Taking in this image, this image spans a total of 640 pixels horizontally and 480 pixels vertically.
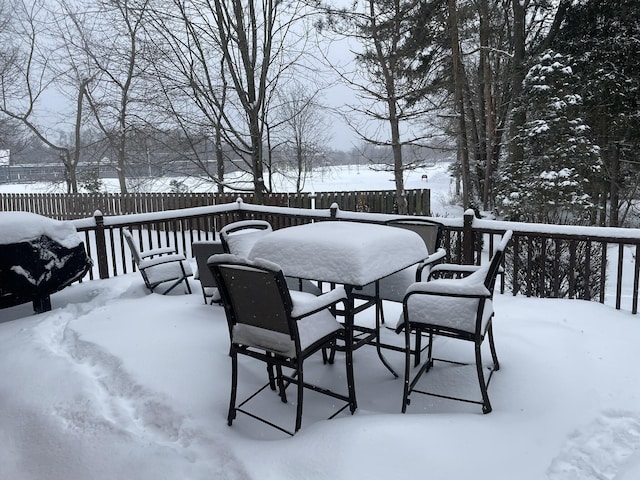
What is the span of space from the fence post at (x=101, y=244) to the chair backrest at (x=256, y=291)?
10.9ft

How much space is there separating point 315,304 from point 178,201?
32.6 ft

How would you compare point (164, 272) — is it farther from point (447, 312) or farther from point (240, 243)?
point (447, 312)

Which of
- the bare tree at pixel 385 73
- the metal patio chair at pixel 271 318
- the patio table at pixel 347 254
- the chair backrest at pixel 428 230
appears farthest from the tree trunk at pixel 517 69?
the metal patio chair at pixel 271 318

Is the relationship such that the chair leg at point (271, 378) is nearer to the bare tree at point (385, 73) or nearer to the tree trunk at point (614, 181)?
the bare tree at point (385, 73)

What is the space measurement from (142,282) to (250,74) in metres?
5.48

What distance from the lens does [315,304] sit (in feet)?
7.36

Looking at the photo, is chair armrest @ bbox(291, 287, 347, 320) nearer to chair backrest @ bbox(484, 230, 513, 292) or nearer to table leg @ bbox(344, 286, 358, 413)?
table leg @ bbox(344, 286, 358, 413)

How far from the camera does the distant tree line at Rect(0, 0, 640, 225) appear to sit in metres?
9.22

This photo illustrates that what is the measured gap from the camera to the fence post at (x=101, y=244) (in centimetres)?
507

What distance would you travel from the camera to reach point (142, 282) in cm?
496

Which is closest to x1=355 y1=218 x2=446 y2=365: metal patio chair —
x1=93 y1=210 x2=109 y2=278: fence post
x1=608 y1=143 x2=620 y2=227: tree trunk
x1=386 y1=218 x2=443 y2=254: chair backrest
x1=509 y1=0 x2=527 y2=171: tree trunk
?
x1=386 y1=218 x2=443 y2=254: chair backrest

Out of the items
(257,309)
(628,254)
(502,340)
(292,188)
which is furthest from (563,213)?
(257,309)

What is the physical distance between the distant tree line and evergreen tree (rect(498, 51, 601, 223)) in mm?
34

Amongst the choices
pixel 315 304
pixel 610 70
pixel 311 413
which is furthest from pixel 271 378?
pixel 610 70
